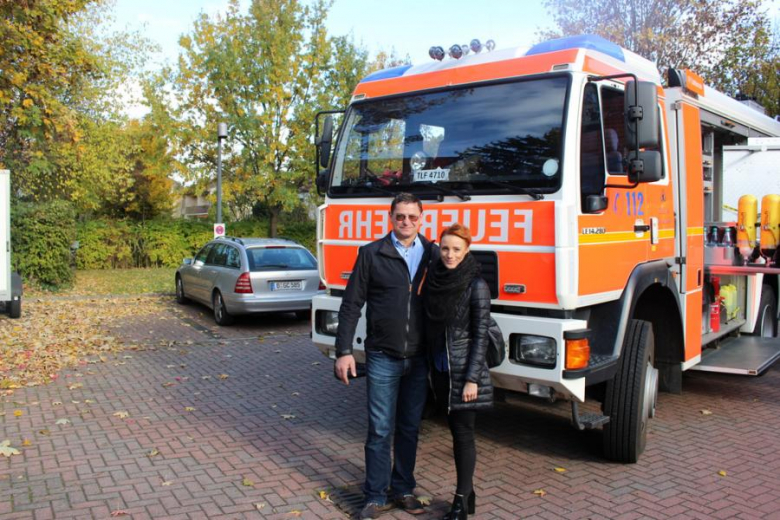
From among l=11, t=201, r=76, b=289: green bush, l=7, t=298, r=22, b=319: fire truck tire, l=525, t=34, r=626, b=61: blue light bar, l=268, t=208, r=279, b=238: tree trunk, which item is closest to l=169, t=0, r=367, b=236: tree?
l=268, t=208, r=279, b=238: tree trunk

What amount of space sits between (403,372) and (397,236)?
0.83 meters

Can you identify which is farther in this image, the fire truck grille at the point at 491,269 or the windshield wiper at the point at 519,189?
the fire truck grille at the point at 491,269

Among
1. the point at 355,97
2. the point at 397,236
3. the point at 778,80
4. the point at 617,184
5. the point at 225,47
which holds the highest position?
the point at 225,47

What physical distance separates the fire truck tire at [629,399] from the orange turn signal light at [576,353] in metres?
0.77

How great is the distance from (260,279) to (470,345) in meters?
7.92

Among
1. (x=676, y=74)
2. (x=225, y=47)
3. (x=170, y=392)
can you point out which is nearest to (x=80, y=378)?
(x=170, y=392)

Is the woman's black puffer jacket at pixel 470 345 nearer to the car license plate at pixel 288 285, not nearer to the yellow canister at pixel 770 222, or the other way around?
the yellow canister at pixel 770 222

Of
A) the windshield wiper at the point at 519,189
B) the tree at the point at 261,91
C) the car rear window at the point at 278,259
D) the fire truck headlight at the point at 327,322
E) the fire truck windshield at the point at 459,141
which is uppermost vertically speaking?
the tree at the point at 261,91

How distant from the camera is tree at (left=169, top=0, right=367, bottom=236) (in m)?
24.2

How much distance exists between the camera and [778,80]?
830 inches

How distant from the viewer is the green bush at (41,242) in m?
16.9

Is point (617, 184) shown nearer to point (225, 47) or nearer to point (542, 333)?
point (542, 333)

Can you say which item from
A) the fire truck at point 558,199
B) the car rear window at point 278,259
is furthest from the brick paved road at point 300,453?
the car rear window at point 278,259

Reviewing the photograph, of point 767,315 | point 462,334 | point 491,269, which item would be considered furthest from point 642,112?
point 767,315
